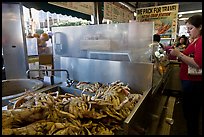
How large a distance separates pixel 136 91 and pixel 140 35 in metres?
0.68

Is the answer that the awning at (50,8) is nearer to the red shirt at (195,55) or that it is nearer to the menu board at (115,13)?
the menu board at (115,13)

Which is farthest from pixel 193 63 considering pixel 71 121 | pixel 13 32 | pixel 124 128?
pixel 13 32

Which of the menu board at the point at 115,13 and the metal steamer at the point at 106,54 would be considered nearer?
the metal steamer at the point at 106,54

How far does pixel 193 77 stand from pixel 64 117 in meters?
1.59

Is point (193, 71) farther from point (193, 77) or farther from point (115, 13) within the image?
point (115, 13)

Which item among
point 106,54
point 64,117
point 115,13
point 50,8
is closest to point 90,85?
point 106,54

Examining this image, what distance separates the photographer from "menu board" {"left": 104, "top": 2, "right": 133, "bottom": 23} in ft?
12.4

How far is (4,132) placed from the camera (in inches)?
33.5

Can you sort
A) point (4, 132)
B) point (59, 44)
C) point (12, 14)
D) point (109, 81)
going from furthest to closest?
1. point (12, 14)
2. point (59, 44)
3. point (109, 81)
4. point (4, 132)

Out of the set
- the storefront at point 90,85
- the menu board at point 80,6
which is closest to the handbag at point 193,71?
the storefront at point 90,85

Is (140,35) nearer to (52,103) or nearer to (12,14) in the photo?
(52,103)

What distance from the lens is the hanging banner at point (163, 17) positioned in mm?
4133

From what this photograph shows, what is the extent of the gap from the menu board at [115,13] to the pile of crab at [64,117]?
2.95m

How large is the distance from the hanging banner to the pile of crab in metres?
3.43
